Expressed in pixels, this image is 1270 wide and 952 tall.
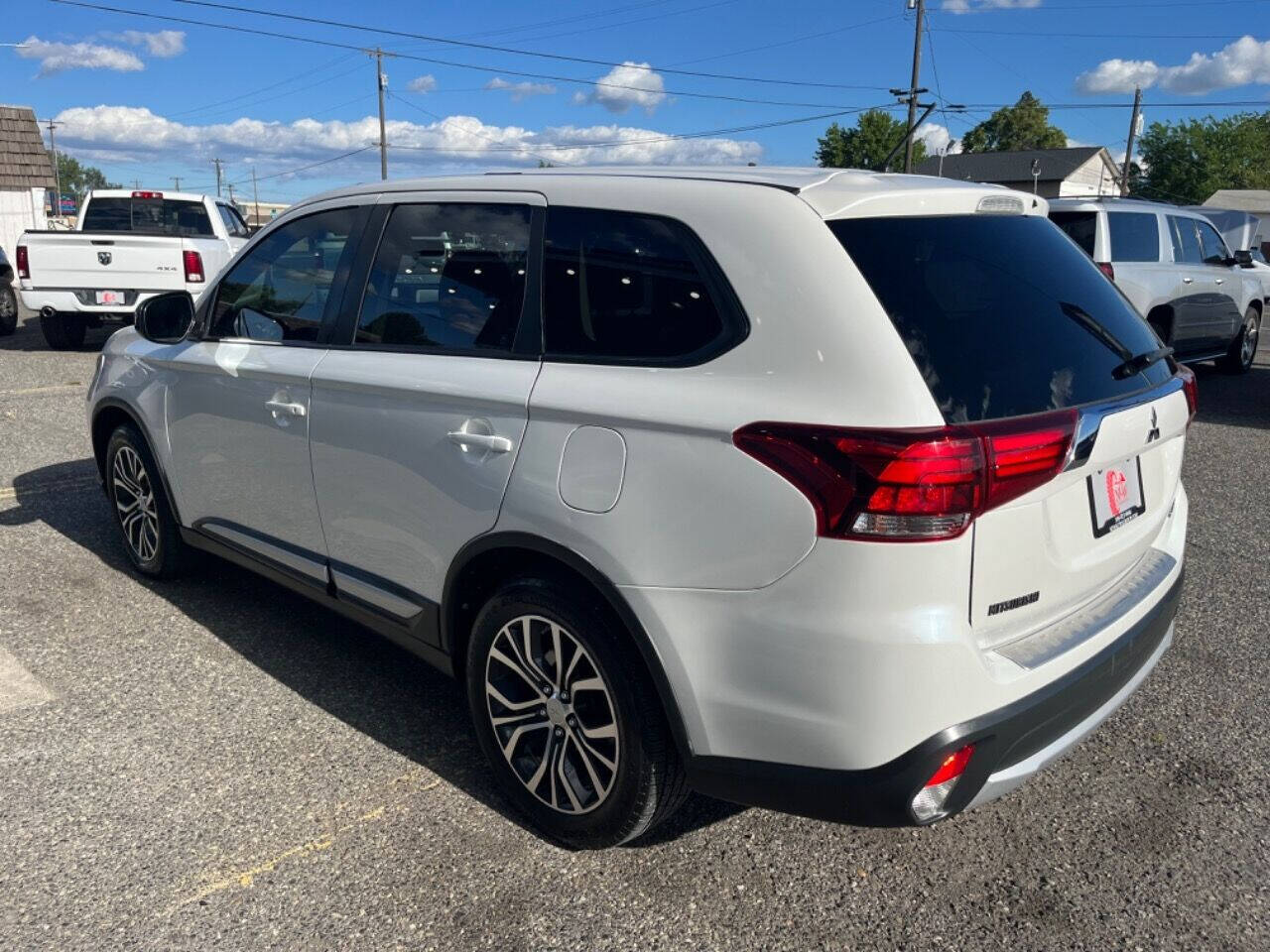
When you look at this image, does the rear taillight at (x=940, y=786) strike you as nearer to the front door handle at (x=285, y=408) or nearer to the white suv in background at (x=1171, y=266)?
the front door handle at (x=285, y=408)

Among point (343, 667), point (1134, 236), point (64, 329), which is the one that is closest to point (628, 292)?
point (343, 667)

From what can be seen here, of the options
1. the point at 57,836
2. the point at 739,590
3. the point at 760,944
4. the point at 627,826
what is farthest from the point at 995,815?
the point at 57,836

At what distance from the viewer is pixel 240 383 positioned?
389cm

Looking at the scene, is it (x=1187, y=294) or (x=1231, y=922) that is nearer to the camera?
(x=1231, y=922)

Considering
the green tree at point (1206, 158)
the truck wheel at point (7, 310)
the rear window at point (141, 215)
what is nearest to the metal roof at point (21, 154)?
the truck wheel at point (7, 310)

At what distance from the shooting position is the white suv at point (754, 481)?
86.7 inches

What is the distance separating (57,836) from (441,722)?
120 centimetres

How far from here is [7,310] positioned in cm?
1516

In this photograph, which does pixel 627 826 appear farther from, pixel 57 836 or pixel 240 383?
pixel 240 383

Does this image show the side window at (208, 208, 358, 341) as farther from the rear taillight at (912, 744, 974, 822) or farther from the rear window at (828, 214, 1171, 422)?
the rear taillight at (912, 744, 974, 822)

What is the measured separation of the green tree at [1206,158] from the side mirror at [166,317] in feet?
314

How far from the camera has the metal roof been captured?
95.2ft

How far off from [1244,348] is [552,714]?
13103 mm

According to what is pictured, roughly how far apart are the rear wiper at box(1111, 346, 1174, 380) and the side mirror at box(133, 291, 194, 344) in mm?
3536
